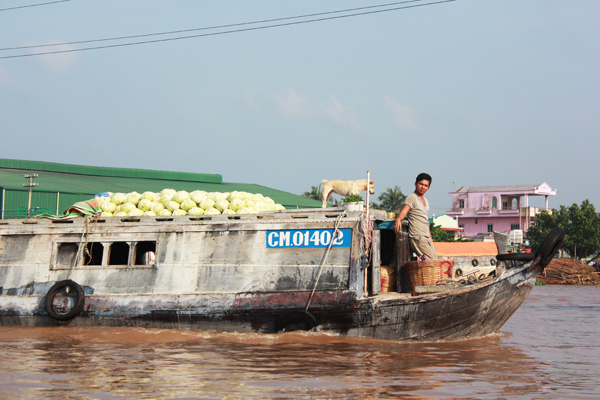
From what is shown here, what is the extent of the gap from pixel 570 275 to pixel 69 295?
26.3m

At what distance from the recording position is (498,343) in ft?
29.4

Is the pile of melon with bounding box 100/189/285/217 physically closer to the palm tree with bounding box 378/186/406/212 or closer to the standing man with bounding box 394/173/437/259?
the standing man with bounding box 394/173/437/259

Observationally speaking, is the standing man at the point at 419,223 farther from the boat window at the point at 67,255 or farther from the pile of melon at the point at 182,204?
the boat window at the point at 67,255

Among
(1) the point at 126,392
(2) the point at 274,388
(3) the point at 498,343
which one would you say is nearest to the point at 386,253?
(3) the point at 498,343

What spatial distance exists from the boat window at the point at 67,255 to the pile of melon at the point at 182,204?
0.66 m

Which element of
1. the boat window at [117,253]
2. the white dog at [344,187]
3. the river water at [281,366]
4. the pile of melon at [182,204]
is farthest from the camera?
the white dog at [344,187]

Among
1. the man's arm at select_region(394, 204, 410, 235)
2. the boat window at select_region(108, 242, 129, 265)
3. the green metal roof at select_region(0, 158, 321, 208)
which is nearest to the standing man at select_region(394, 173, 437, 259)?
the man's arm at select_region(394, 204, 410, 235)

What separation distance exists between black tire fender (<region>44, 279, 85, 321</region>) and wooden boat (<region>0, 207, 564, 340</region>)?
0.05 ft

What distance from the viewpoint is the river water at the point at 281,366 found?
5711mm

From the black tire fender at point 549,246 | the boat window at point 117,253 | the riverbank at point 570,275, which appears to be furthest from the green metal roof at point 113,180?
the black tire fender at point 549,246

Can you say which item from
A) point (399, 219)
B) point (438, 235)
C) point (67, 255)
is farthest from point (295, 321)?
point (438, 235)

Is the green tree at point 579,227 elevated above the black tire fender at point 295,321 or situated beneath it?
elevated above

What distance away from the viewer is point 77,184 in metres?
34.1

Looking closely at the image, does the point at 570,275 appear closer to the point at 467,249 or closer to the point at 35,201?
the point at 467,249
